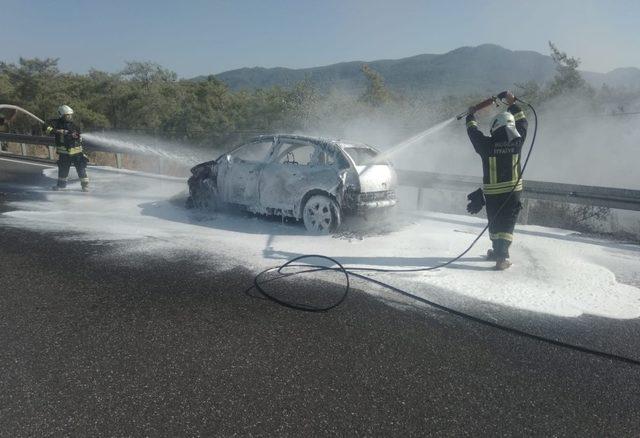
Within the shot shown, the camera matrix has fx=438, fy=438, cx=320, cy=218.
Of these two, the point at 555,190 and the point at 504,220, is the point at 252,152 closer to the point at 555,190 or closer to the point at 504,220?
the point at 504,220

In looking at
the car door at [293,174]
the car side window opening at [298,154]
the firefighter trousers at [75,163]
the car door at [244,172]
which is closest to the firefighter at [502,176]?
the car door at [293,174]

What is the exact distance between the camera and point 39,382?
9.39 ft

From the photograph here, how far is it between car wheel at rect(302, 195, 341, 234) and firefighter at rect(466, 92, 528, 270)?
232cm

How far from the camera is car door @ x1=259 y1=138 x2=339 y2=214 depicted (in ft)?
23.0

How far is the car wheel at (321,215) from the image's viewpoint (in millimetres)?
6953

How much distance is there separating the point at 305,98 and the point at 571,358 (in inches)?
785

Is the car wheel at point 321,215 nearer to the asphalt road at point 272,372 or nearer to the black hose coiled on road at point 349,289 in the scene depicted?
the black hose coiled on road at point 349,289

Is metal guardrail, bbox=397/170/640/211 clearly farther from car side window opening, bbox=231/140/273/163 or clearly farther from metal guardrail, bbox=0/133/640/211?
car side window opening, bbox=231/140/273/163

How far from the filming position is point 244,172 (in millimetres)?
7855

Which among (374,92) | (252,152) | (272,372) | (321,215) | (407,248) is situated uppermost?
(374,92)

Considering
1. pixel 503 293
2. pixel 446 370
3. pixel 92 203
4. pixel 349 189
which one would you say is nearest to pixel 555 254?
pixel 503 293

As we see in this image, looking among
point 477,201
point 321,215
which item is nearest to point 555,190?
point 477,201

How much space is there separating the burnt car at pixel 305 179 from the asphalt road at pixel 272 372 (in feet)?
8.95

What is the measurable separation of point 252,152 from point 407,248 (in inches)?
140
